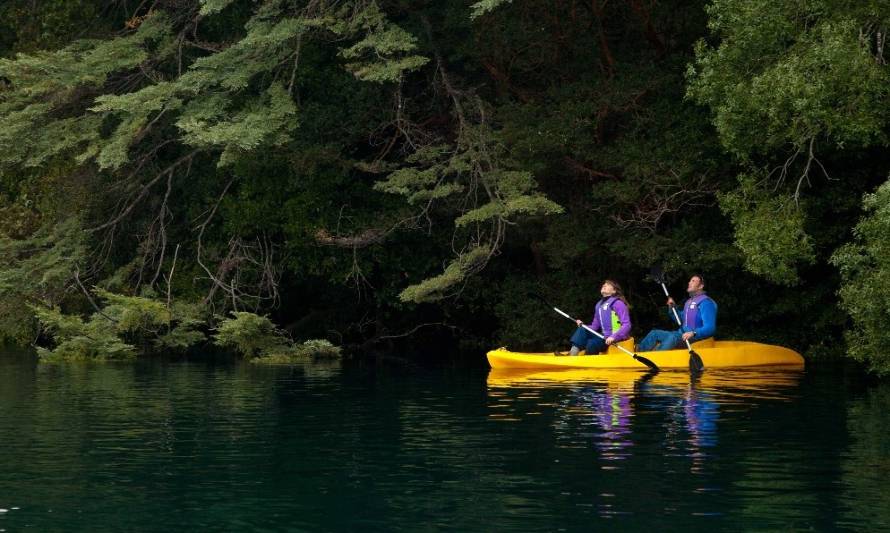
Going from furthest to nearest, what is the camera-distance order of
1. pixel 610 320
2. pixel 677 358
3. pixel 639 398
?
pixel 610 320 → pixel 677 358 → pixel 639 398

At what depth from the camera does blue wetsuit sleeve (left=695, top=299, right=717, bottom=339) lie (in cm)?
2452

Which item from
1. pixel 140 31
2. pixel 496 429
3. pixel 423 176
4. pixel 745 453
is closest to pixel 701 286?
pixel 423 176

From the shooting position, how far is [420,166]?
2942cm

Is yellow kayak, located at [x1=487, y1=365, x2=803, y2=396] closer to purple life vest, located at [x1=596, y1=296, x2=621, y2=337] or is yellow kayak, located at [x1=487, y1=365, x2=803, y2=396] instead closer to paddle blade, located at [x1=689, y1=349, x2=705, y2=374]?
paddle blade, located at [x1=689, y1=349, x2=705, y2=374]

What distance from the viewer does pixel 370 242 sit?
97.1 ft

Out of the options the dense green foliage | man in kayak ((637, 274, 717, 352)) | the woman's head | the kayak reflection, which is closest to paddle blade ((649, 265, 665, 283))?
the dense green foliage

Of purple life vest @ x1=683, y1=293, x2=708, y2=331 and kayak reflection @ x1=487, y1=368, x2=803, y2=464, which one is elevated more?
purple life vest @ x1=683, y1=293, x2=708, y2=331

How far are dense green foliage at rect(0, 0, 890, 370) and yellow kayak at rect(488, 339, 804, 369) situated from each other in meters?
1.42

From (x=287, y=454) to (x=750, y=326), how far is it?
47.3ft

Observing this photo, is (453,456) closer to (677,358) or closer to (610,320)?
(677,358)

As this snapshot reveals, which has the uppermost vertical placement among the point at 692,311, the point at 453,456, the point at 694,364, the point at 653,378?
the point at 692,311

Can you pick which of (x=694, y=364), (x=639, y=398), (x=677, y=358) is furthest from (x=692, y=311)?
(x=639, y=398)

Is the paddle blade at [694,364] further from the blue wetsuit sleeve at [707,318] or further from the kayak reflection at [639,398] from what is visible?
the blue wetsuit sleeve at [707,318]

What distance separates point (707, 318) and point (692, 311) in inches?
10.1
